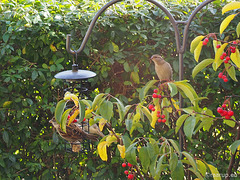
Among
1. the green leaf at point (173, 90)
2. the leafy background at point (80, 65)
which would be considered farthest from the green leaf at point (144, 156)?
the leafy background at point (80, 65)

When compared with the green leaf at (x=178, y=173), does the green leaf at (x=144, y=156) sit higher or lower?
higher

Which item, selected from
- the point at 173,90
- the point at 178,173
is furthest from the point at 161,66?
the point at 178,173

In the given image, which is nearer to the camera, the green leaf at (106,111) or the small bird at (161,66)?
the green leaf at (106,111)

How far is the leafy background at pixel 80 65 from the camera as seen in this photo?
254 centimetres

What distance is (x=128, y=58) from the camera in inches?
104

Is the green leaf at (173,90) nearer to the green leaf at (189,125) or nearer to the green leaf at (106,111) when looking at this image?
the green leaf at (189,125)

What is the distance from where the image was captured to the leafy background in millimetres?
2539

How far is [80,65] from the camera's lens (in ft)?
8.87

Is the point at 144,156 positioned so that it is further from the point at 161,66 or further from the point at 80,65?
the point at 80,65

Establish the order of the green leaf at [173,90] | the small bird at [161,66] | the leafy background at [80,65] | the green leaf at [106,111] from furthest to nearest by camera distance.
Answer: the leafy background at [80,65] → the small bird at [161,66] → the green leaf at [106,111] → the green leaf at [173,90]

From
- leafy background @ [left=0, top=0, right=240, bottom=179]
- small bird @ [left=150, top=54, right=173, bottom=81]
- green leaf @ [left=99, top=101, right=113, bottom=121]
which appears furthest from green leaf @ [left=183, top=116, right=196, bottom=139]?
leafy background @ [left=0, top=0, right=240, bottom=179]

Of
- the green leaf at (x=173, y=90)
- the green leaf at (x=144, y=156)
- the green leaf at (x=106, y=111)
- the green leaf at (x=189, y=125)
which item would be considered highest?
the green leaf at (x=173, y=90)

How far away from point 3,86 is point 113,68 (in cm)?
85

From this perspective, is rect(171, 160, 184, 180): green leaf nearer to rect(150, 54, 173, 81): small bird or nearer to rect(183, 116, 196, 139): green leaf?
rect(183, 116, 196, 139): green leaf
